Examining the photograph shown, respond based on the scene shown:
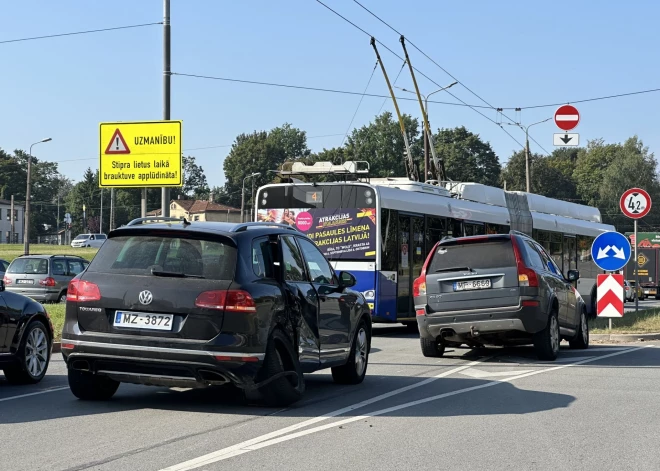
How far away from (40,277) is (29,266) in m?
0.70

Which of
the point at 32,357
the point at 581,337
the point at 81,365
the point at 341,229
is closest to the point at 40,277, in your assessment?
the point at 341,229

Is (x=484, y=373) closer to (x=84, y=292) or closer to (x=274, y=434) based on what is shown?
(x=274, y=434)

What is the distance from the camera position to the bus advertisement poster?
1975 cm

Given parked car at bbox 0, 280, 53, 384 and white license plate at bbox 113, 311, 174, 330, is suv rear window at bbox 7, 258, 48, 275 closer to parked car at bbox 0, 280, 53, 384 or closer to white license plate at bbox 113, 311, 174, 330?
parked car at bbox 0, 280, 53, 384

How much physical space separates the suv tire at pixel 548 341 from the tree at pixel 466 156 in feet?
316

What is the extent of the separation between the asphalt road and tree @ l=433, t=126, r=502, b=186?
10085cm

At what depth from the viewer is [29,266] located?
30.7m

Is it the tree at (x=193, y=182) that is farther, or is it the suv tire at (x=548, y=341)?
the tree at (x=193, y=182)

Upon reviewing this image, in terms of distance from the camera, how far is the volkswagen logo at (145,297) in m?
8.57

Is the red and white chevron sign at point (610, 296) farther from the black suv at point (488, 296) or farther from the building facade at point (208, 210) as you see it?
the building facade at point (208, 210)

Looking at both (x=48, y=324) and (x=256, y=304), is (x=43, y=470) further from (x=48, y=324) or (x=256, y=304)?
(x=48, y=324)

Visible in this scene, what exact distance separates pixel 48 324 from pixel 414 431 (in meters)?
5.51

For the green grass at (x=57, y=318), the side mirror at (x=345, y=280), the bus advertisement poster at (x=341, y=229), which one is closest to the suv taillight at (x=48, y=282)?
the green grass at (x=57, y=318)

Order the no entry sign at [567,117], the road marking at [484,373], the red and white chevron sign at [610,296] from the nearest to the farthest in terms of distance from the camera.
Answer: the road marking at [484,373] → the red and white chevron sign at [610,296] → the no entry sign at [567,117]
